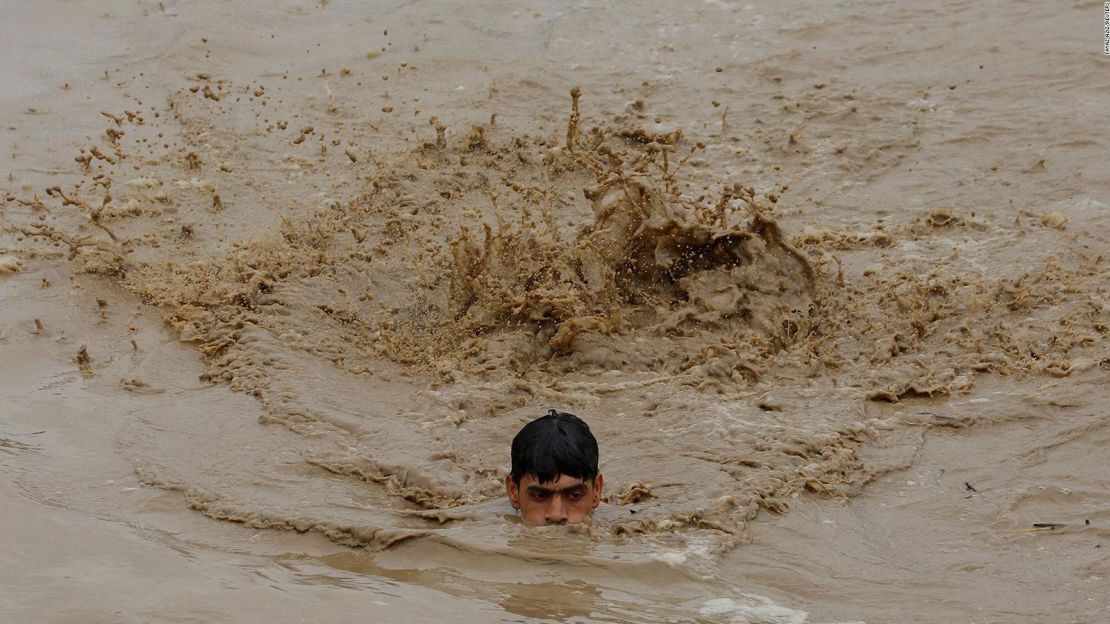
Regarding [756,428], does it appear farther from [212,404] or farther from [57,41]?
[57,41]

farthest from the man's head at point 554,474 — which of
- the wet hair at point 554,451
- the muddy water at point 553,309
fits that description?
the muddy water at point 553,309

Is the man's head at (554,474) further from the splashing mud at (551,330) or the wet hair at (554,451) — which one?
the splashing mud at (551,330)

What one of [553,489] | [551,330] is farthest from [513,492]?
[551,330]

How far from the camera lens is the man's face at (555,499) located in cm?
398

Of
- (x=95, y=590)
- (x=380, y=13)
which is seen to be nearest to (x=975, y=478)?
(x=95, y=590)

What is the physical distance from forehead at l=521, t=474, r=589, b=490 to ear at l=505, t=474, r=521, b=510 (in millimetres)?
67

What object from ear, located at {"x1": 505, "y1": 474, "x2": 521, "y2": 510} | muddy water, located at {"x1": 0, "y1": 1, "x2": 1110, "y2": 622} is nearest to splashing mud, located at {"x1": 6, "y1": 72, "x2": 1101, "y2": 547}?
muddy water, located at {"x1": 0, "y1": 1, "x2": 1110, "y2": 622}

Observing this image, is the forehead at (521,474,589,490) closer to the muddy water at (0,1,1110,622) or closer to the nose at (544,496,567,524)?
the nose at (544,496,567,524)

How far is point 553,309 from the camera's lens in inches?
221

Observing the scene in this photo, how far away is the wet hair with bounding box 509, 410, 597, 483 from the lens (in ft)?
13.2

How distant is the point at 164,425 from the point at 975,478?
3.15m

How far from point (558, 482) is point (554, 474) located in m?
0.03

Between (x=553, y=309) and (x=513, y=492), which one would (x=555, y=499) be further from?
(x=553, y=309)

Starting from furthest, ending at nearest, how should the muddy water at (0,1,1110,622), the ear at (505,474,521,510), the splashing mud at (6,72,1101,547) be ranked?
the splashing mud at (6,72,1101,547), the ear at (505,474,521,510), the muddy water at (0,1,1110,622)
